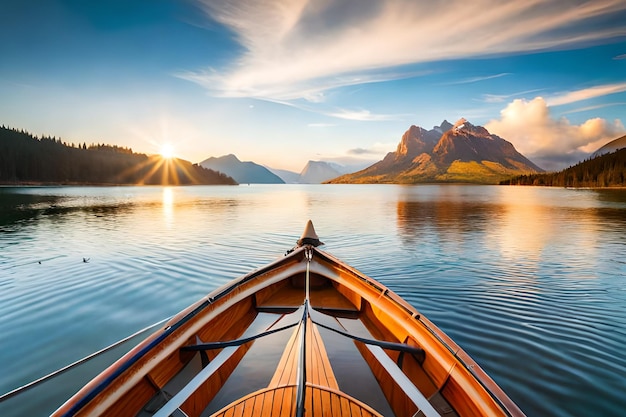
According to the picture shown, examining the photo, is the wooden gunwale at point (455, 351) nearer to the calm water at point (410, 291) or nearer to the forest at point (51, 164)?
the calm water at point (410, 291)

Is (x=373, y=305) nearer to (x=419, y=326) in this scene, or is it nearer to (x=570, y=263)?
(x=419, y=326)

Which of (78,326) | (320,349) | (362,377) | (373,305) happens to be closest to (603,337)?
(373,305)

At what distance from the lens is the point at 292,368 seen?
456 cm

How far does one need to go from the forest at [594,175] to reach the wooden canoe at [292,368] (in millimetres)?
157240

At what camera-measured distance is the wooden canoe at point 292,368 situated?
3.42m

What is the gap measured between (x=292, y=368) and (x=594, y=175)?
178 m

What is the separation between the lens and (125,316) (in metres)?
10.0

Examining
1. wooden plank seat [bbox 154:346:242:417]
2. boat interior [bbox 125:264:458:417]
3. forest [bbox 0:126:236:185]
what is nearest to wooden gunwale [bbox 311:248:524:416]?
boat interior [bbox 125:264:458:417]

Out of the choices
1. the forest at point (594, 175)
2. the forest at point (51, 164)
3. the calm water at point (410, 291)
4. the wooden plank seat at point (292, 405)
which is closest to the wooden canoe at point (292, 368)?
the wooden plank seat at point (292, 405)

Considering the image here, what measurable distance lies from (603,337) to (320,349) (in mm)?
7703

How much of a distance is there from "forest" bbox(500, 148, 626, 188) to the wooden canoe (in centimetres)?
15724

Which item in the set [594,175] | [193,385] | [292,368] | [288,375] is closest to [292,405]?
[288,375]

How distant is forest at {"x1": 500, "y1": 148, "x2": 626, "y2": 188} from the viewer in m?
122

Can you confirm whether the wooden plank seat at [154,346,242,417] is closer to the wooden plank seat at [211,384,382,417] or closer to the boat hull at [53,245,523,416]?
the boat hull at [53,245,523,416]
